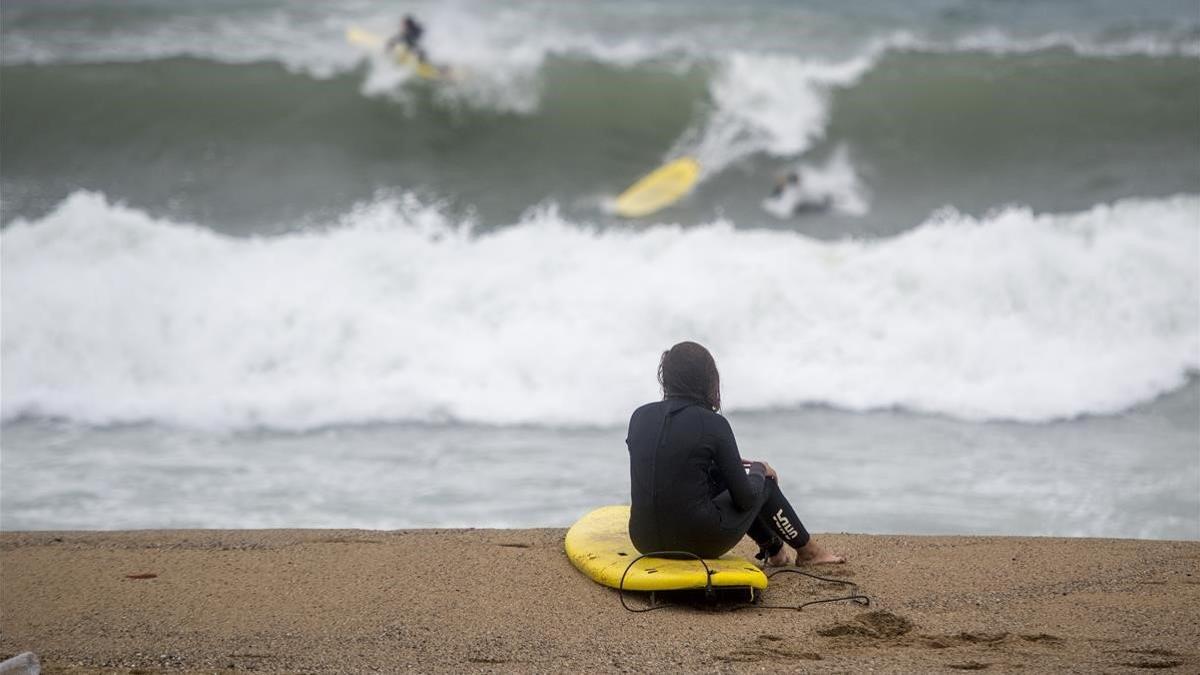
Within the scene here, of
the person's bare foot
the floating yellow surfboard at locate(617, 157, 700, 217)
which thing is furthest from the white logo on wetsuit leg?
the floating yellow surfboard at locate(617, 157, 700, 217)

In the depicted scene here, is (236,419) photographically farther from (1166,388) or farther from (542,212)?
(1166,388)

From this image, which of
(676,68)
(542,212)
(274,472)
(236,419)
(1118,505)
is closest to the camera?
(1118,505)

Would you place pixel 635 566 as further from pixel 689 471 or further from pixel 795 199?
pixel 795 199

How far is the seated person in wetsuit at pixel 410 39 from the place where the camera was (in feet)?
41.3

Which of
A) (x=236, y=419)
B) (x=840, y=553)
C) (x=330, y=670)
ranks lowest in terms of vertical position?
(x=330, y=670)

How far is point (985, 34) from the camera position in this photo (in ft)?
46.6

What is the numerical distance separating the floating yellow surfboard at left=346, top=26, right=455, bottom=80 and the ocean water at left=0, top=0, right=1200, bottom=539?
0.61 ft

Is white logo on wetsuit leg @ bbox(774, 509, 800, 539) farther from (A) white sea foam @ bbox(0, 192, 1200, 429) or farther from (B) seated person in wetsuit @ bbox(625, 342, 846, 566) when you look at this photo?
(A) white sea foam @ bbox(0, 192, 1200, 429)

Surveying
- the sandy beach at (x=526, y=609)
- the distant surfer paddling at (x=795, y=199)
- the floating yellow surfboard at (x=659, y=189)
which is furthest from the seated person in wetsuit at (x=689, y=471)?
the distant surfer paddling at (x=795, y=199)

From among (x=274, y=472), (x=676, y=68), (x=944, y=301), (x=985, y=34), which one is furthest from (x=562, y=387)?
(x=985, y=34)

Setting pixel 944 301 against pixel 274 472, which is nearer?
pixel 274 472

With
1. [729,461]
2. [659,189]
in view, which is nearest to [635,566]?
[729,461]

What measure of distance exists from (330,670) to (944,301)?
21.5 feet

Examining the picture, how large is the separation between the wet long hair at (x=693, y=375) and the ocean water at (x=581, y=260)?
6.52 feet
